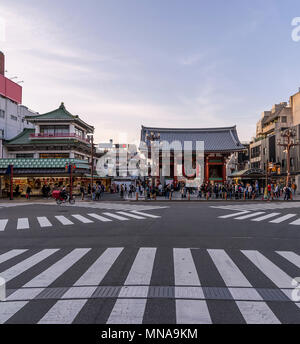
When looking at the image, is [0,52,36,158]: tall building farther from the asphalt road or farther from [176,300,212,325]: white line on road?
[176,300,212,325]: white line on road

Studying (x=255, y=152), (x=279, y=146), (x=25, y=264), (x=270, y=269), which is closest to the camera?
(x=270, y=269)

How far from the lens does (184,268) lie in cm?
576

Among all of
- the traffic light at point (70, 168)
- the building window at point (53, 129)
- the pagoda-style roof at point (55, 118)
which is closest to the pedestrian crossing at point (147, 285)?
the traffic light at point (70, 168)

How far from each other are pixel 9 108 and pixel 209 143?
113ft

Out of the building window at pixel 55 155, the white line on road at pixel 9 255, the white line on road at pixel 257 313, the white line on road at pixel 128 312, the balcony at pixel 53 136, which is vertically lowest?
the white line on road at pixel 9 255

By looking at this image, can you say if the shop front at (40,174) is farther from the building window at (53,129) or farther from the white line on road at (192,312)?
the white line on road at (192,312)

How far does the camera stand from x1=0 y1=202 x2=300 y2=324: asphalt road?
3709 mm

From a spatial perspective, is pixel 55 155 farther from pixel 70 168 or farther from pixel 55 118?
pixel 70 168

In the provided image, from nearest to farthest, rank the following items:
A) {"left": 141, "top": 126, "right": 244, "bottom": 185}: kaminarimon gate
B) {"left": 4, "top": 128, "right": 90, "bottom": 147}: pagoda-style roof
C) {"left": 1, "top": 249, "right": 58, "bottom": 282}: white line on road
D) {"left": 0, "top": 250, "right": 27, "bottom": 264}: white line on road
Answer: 1. {"left": 1, "top": 249, "right": 58, "bottom": 282}: white line on road
2. {"left": 0, "top": 250, "right": 27, "bottom": 264}: white line on road
3. {"left": 141, "top": 126, "right": 244, "bottom": 185}: kaminarimon gate
4. {"left": 4, "top": 128, "right": 90, "bottom": 147}: pagoda-style roof

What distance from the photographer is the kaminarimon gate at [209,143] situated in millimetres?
35531

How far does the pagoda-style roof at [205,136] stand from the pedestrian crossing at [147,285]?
3073 cm

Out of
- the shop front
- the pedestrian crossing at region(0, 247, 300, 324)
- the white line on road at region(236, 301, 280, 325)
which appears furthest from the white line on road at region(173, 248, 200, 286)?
the shop front

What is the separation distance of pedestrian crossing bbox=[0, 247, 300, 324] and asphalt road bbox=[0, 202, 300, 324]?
1 centimetres

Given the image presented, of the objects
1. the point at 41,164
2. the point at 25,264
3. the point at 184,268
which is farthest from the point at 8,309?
the point at 41,164
